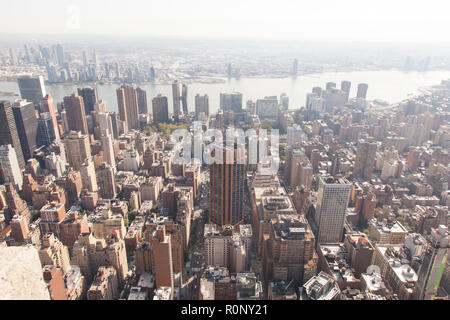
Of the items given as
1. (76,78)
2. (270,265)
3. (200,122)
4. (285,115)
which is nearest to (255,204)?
(270,265)

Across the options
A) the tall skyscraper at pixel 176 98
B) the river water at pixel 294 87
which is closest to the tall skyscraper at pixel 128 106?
the tall skyscraper at pixel 176 98

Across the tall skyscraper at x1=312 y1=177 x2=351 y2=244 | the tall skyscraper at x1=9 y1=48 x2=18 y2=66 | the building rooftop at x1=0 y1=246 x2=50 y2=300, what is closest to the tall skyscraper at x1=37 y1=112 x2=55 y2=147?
the tall skyscraper at x1=9 y1=48 x2=18 y2=66

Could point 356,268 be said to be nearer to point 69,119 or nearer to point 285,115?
point 285,115

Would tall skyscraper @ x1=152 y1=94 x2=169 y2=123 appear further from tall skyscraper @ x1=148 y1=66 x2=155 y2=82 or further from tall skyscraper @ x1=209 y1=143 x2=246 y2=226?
tall skyscraper @ x1=209 y1=143 x2=246 y2=226

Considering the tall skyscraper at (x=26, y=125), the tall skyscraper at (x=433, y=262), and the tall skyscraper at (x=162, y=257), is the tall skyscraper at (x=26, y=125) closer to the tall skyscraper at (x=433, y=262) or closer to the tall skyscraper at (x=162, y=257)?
the tall skyscraper at (x=162, y=257)
